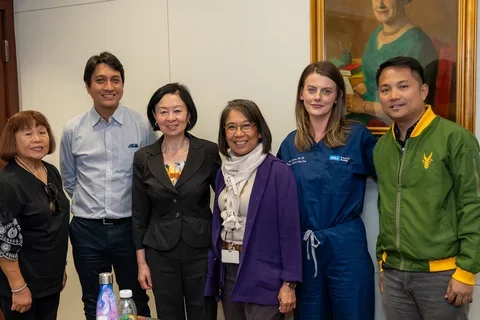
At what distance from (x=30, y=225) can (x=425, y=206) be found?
1.63 meters

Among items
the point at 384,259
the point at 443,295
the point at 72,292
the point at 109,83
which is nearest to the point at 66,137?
the point at 109,83

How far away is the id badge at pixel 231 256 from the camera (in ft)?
7.32

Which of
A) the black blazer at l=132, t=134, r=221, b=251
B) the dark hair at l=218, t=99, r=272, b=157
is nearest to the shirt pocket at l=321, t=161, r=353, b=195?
the dark hair at l=218, t=99, r=272, b=157

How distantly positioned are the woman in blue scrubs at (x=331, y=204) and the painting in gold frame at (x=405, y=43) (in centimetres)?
30

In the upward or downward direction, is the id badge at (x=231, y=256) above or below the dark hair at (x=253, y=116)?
below

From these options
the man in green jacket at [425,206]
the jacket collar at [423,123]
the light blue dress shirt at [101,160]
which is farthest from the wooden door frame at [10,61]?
the jacket collar at [423,123]

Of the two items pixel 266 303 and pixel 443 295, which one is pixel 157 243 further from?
pixel 443 295

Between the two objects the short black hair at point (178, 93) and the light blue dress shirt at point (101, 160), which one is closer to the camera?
the short black hair at point (178, 93)

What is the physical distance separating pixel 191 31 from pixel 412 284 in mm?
1794

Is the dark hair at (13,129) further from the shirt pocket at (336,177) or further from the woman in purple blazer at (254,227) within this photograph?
the shirt pocket at (336,177)

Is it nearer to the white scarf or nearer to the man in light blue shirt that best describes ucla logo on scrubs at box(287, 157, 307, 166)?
the white scarf

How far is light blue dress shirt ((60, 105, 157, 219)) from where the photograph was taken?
2.65 meters

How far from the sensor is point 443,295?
199 centimetres

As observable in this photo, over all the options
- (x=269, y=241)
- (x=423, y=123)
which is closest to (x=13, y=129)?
(x=269, y=241)
